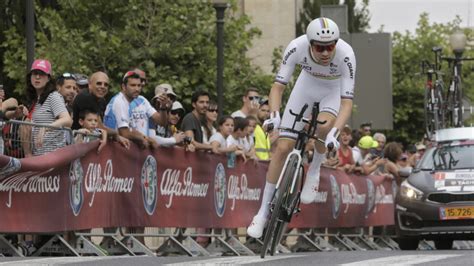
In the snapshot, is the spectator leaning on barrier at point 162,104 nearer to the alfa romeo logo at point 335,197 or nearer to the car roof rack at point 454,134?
the car roof rack at point 454,134

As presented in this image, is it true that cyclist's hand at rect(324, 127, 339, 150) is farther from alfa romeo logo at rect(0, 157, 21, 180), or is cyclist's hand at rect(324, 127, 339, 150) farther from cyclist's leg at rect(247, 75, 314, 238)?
alfa romeo logo at rect(0, 157, 21, 180)

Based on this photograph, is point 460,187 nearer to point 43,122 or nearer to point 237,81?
point 43,122

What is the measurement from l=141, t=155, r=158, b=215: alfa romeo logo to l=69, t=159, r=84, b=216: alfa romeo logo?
5.16 ft

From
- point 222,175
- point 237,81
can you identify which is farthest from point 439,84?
point 222,175

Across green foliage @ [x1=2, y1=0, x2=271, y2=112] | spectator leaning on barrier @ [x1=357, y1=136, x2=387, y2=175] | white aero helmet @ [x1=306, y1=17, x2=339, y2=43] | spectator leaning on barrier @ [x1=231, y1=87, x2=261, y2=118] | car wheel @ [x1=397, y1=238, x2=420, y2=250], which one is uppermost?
green foliage @ [x1=2, y1=0, x2=271, y2=112]

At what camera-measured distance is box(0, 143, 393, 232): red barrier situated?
14031 millimetres

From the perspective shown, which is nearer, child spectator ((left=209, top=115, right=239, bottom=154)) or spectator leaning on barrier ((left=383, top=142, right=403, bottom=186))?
child spectator ((left=209, top=115, right=239, bottom=154))

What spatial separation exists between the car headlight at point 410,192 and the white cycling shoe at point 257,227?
6.96 metres

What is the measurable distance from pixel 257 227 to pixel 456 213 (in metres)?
6.80

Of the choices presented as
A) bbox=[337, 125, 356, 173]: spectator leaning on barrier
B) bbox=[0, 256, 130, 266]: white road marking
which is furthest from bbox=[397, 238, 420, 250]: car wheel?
bbox=[0, 256, 130, 266]: white road marking

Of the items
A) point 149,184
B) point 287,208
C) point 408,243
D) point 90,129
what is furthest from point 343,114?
point 408,243

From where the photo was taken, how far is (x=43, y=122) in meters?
15.0

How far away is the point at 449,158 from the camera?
850 inches

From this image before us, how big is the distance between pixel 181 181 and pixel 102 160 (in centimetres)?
222
